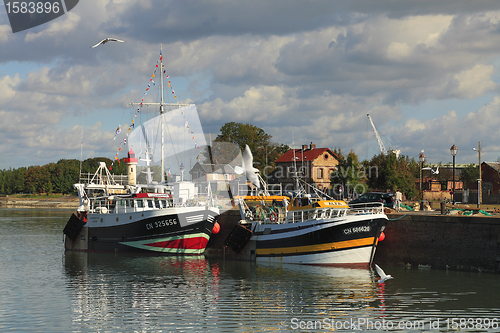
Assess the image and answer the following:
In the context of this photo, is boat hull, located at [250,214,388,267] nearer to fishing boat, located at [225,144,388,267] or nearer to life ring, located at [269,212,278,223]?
fishing boat, located at [225,144,388,267]

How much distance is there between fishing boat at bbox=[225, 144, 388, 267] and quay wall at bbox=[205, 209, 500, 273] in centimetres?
143

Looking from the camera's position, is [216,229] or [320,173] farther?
[320,173]

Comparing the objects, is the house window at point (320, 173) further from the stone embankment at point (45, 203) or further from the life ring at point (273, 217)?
the stone embankment at point (45, 203)

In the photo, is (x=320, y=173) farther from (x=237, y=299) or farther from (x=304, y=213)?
(x=237, y=299)

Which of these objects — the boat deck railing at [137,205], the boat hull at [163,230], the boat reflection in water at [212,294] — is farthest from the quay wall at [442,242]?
the boat deck railing at [137,205]

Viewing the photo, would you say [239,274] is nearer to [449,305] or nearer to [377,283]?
[377,283]

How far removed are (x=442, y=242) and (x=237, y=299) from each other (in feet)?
42.9

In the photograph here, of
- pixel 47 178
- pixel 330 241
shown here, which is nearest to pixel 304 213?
pixel 330 241

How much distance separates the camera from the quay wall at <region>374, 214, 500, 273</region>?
27.9m

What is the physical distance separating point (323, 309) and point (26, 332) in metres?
11.5

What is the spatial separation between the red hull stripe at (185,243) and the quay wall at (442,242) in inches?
515

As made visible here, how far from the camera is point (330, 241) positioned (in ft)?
104

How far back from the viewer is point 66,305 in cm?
2255

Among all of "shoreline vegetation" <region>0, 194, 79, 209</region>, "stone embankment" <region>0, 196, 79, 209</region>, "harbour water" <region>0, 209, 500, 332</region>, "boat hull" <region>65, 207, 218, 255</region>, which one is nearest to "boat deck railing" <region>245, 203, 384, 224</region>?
"harbour water" <region>0, 209, 500, 332</region>
